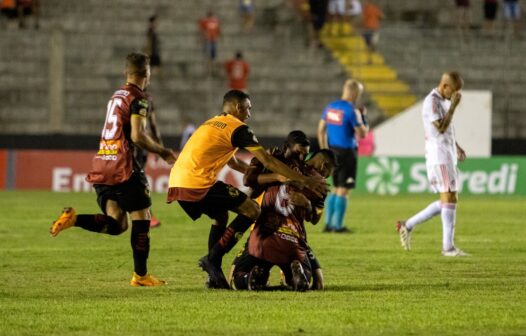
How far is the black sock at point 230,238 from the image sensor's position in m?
12.0

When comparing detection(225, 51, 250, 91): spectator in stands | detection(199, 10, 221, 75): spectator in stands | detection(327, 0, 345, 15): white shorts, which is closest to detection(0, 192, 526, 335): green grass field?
detection(225, 51, 250, 91): spectator in stands

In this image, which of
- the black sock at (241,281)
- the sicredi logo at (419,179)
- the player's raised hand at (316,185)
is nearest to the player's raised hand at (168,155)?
the black sock at (241,281)

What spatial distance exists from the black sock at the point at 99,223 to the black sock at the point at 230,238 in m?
0.93

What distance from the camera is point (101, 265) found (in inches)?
568

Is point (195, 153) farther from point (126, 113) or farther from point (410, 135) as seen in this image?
point (410, 135)

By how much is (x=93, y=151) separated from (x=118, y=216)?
21204mm

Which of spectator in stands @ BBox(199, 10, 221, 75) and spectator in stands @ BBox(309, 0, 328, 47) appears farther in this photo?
spectator in stands @ BBox(309, 0, 328, 47)

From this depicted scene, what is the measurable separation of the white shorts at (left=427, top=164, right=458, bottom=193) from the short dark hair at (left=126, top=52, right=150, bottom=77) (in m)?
5.11

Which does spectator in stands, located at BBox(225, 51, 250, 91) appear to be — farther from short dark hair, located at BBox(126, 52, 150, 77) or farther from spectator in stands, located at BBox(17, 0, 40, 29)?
short dark hair, located at BBox(126, 52, 150, 77)

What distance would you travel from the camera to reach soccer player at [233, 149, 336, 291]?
1148 cm

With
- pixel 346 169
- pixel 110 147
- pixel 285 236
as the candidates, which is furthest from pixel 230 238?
pixel 346 169

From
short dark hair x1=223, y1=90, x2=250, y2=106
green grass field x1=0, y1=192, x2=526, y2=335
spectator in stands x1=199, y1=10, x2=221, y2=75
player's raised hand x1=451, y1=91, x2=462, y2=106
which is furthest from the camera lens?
spectator in stands x1=199, y1=10, x2=221, y2=75

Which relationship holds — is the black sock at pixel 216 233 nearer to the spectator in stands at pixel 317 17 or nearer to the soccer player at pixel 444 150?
the soccer player at pixel 444 150

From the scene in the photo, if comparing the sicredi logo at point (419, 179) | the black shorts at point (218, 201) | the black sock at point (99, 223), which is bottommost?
the sicredi logo at point (419, 179)
